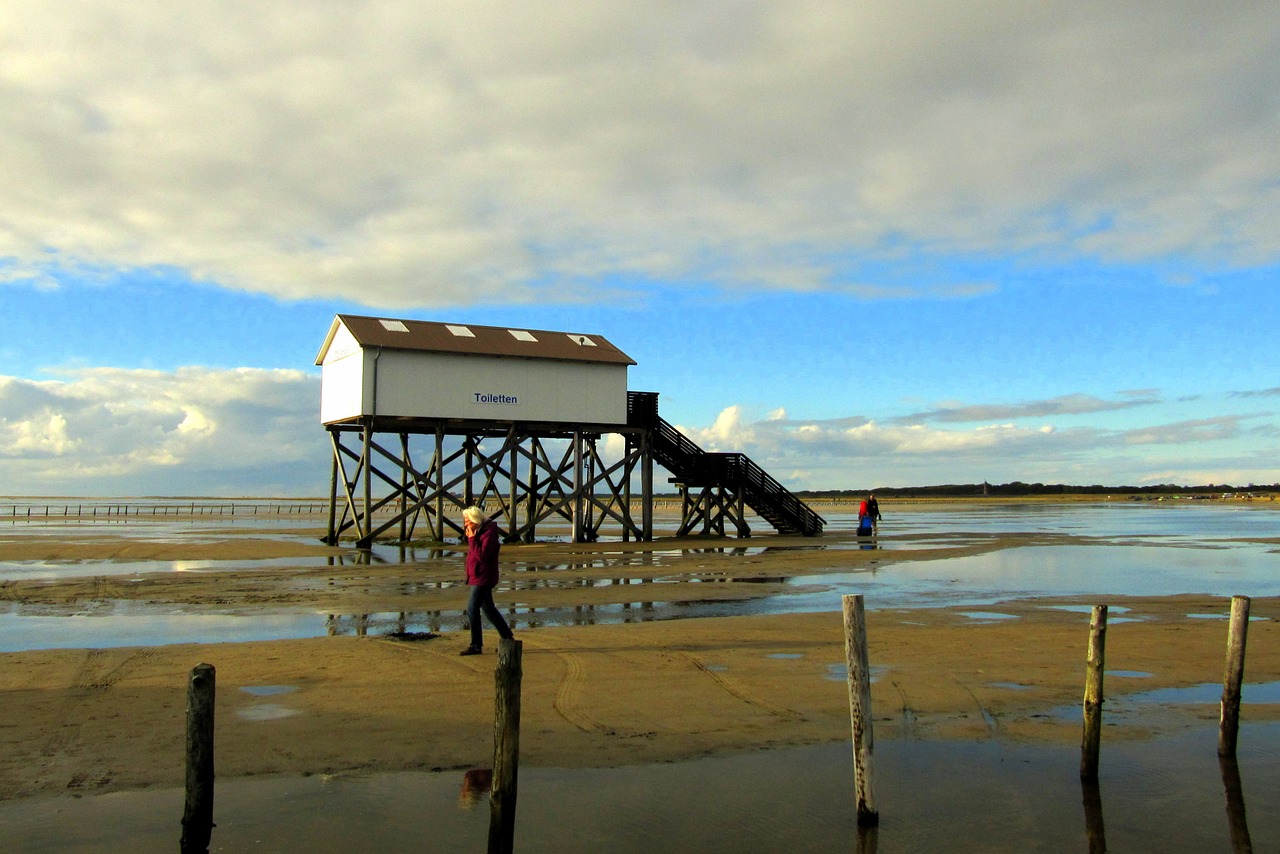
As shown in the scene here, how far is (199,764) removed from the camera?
6.59 metres

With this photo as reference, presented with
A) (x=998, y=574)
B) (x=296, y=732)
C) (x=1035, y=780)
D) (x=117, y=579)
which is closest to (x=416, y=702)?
(x=296, y=732)

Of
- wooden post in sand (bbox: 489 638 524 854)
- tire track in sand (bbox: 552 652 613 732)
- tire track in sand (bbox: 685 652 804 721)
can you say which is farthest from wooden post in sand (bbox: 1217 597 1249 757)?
wooden post in sand (bbox: 489 638 524 854)

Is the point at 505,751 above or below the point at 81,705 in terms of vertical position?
above

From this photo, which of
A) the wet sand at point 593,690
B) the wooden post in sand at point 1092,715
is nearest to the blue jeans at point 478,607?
the wet sand at point 593,690

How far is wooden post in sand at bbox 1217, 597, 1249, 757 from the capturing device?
8984mm

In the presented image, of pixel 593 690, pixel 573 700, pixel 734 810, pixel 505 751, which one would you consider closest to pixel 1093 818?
pixel 734 810

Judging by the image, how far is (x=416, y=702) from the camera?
33.6 ft

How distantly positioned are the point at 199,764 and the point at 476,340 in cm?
2913

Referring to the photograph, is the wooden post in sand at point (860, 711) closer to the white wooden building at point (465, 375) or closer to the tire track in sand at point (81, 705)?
the tire track in sand at point (81, 705)

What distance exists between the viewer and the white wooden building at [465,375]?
109 feet

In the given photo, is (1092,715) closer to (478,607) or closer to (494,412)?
(478,607)

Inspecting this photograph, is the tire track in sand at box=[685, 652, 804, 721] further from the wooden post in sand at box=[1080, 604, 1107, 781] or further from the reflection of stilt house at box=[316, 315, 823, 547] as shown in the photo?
the reflection of stilt house at box=[316, 315, 823, 547]

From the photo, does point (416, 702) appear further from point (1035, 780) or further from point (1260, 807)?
point (1260, 807)

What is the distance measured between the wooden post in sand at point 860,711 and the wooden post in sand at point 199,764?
459 cm
